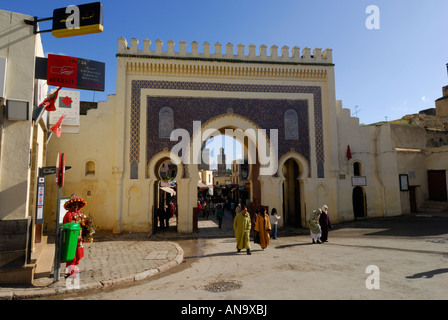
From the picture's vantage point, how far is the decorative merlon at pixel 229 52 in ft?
45.6

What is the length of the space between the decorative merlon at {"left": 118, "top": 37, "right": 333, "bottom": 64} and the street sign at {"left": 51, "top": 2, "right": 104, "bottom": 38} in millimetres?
7606

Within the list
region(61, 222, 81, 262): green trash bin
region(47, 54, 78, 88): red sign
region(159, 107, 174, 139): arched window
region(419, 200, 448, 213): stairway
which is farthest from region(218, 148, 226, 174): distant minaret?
region(61, 222, 81, 262): green trash bin

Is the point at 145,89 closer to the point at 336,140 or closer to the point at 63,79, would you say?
the point at 63,79

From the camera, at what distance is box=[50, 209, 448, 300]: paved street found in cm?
487

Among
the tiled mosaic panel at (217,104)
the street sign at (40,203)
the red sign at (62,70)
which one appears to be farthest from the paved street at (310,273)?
the tiled mosaic panel at (217,104)

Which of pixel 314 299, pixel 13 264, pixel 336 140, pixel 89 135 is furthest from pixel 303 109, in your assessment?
pixel 13 264

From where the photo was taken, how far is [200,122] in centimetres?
1410

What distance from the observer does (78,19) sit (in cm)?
644

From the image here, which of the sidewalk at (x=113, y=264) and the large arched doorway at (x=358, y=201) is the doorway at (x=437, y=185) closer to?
the large arched doorway at (x=358, y=201)

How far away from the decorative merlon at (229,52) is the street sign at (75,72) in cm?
593

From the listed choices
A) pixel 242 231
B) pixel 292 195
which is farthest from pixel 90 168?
pixel 292 195

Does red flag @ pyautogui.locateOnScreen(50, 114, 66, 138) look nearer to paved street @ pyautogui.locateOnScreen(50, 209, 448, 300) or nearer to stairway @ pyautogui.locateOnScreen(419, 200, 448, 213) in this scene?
paved street @ pyautogui.locateOnScreen(50, 209, 448, 300)

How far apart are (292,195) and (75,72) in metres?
13.3

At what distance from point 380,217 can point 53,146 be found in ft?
56.2
